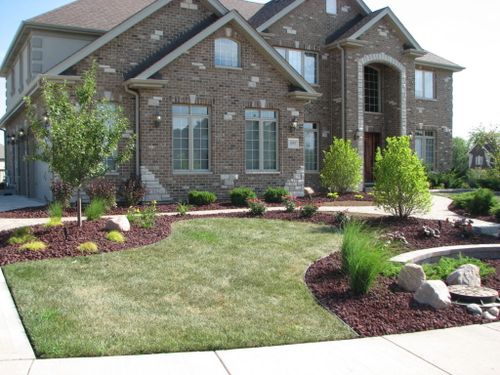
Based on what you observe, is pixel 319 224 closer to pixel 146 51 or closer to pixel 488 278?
pixel 488 278

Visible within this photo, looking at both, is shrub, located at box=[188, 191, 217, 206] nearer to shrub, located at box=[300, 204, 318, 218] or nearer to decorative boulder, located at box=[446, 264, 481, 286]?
shrub, located at box=[300, 204, 318, 218]

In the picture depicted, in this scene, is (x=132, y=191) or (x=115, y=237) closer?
(x=115, y=237)

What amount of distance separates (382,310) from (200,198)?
405 inches

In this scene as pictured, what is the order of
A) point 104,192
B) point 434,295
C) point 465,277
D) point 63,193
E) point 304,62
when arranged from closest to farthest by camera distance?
1. point 434,295
2. point 465,277
3. point 63,193
4. point 104,192
5. point 304,62

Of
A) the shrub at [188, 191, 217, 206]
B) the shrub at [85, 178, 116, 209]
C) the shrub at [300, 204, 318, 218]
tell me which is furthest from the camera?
the shrub at [188, 191, 217, 206]

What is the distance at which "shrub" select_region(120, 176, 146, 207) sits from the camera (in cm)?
1525

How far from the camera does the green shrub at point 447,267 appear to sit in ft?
24.0

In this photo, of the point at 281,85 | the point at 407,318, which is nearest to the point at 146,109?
the point at 281,85

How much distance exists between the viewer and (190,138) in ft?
54.6

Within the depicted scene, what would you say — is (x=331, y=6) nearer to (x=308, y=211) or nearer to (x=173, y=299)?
(x=308, y=211)

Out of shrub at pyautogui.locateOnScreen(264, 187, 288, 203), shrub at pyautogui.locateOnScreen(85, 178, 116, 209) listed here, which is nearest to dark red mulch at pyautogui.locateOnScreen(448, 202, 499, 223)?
shrub at pyautogui.locateOnScreen(264, 187, 288, 203)

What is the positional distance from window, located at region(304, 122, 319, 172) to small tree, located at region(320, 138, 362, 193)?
2.31 metres

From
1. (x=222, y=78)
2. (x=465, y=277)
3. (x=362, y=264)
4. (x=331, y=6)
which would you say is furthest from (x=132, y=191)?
(x=331, y=6)

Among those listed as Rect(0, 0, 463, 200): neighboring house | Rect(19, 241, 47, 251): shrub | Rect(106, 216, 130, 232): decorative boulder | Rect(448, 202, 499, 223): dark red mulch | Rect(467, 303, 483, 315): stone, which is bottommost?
Rect(467, 303, 483, 315): stone
